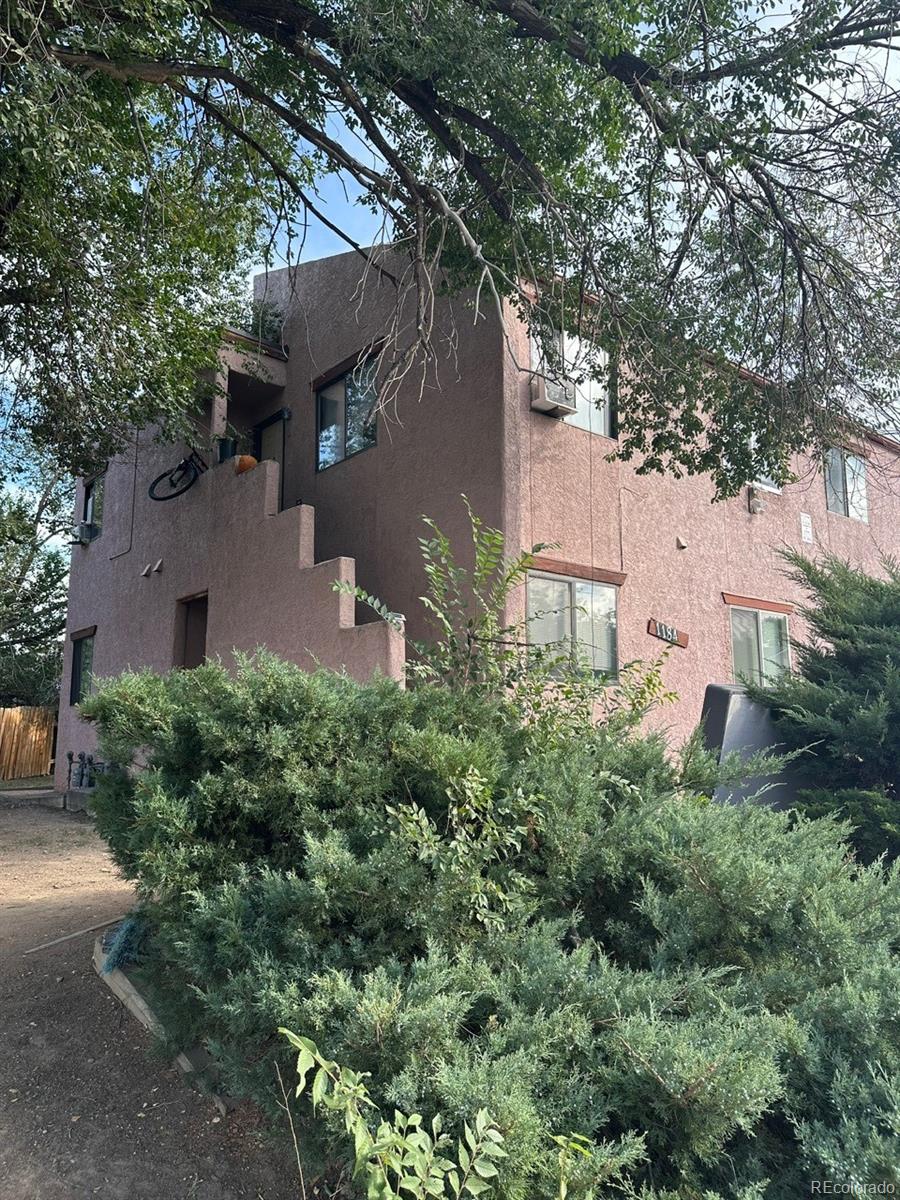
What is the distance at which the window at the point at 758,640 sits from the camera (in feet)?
38.5

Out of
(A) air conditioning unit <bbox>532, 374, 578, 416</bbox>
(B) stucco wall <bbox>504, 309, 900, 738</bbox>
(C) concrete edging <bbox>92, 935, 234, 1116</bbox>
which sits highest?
(A) air conditioning unit <bbox>532, 374, 578, 416</bbox>

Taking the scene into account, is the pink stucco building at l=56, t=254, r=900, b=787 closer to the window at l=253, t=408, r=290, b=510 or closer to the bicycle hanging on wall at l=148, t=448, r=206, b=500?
the window at l=253, t=408, r=290, b=510

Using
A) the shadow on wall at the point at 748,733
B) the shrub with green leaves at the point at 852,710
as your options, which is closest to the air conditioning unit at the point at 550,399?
the shrub with green leaves at the point at 852,710

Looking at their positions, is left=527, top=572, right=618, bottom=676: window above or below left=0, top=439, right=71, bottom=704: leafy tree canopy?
below

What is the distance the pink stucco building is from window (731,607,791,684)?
32 mm

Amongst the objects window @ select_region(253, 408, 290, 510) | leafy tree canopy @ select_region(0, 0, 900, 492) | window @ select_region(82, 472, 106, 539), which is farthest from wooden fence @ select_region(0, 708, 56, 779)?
leafy tree canopy @ select_region(0, 0, 900, 492)

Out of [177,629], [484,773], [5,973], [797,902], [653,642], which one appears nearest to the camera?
[797,902]

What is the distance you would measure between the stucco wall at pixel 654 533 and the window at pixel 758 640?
0.83 feet

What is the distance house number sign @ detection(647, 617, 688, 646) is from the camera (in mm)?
10452

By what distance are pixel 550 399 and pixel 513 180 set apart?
8.96ft

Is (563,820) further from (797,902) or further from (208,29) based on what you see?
(208,29)

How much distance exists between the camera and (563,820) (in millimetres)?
3410

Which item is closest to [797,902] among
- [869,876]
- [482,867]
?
[869,876]

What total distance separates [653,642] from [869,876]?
23.0ft
